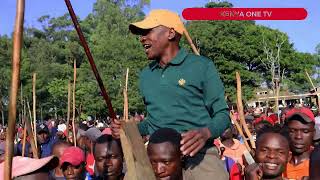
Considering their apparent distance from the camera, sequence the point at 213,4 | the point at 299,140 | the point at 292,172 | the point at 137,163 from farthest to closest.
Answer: the point at 213,4 → the point at 299,140 → the point at 292,172 → the point at 137,163

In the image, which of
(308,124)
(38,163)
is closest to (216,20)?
(308,124)

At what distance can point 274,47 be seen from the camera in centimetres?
5488

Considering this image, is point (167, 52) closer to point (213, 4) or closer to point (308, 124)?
point (308, 124)

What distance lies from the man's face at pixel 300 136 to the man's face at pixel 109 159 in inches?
63.5

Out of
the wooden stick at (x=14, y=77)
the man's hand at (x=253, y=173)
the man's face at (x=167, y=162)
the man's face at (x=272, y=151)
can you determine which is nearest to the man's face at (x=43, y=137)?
the man's face at (x=272, y=151)

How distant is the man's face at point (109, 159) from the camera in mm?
4586

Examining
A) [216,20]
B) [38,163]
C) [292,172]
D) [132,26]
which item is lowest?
[292,172]

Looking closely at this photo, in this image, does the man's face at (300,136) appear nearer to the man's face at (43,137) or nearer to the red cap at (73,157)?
the red cap at (73,157)

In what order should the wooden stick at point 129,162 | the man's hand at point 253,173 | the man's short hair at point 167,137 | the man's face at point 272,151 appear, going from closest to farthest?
the wooden stick at point 129,162 < the man's short hair at point 167,137 < the man's hand at point 253,173 < the man's face at point 272,151

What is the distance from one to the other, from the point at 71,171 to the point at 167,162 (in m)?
2.20

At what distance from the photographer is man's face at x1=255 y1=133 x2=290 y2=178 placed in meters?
4.25

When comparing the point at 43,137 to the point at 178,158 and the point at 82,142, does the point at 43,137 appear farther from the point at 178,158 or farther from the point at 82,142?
the point at 178,158

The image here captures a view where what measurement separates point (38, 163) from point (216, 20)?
4930 centimetres

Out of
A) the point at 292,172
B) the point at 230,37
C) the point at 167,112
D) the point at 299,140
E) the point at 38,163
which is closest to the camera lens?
the point at 38,163
